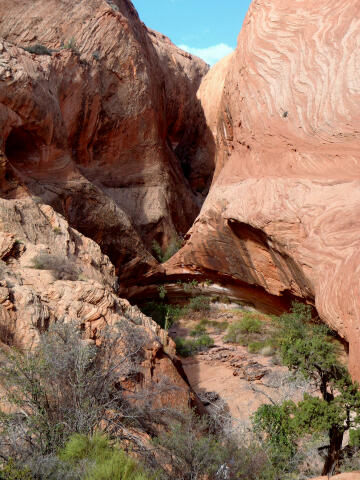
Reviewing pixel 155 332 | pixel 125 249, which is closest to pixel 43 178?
pixel 125 249

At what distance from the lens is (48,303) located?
6762mm

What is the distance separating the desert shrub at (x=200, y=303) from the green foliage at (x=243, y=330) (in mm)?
1335

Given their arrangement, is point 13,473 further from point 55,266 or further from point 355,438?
point 55,266

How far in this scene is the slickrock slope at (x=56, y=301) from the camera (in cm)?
619

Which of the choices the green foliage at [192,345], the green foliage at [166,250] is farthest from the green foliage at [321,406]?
the green foliage at [166,250]

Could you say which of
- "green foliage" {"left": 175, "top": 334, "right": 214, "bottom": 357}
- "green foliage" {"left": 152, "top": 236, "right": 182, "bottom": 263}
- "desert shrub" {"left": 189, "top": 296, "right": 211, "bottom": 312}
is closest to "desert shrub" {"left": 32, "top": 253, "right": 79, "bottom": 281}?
"green foliage" {"left": 175, "top": 334, "right": 214, "bottom": 357}

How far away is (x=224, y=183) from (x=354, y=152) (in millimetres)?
3649

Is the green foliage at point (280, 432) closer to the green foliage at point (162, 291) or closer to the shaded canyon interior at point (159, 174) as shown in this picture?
the shaded canyon interior at point (159, 174)

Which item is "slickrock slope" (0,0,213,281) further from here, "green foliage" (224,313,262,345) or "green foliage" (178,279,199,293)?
"green foliage" (224,313,262,345)

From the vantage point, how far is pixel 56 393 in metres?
5.22

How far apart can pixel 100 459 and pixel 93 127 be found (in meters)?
12.7

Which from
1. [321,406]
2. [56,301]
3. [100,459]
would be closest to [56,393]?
[100,459]

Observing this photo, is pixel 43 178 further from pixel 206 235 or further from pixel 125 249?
pixel 206 235

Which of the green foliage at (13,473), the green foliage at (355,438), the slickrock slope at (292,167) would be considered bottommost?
the green foliage at (13,473)
